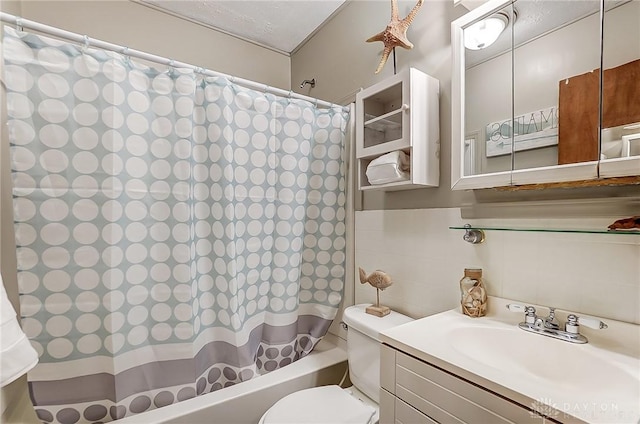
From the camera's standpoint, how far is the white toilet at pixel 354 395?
46.5 inches

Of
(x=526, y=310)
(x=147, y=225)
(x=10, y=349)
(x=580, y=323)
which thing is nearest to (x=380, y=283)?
(x=526, y=310)

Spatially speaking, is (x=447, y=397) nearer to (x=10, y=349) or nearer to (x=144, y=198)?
(x=10, y=349)

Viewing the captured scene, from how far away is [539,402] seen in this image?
0.61 meters

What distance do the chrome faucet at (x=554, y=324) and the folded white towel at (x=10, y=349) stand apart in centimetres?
142

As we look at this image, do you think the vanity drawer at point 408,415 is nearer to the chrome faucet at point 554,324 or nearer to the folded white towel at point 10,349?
the chrome faucet at point 554,324

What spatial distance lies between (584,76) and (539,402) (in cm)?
91

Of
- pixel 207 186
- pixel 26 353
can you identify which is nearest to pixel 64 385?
pixel 26 353

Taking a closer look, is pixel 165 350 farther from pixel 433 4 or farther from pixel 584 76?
pixel 433 4

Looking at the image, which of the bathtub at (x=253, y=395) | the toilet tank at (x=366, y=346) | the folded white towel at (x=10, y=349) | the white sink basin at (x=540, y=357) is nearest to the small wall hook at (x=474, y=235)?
the white sink basin at (x=540, y=357)

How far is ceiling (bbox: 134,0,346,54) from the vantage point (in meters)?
1.87

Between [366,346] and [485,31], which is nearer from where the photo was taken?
[485,31]

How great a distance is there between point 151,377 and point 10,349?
0.73 m

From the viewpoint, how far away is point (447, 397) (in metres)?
Answer: 0.76

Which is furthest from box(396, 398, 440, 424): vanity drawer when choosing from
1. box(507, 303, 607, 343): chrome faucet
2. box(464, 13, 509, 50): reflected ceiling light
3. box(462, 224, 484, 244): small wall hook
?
box(464, 13, 509, 50): reflected ceiling light
